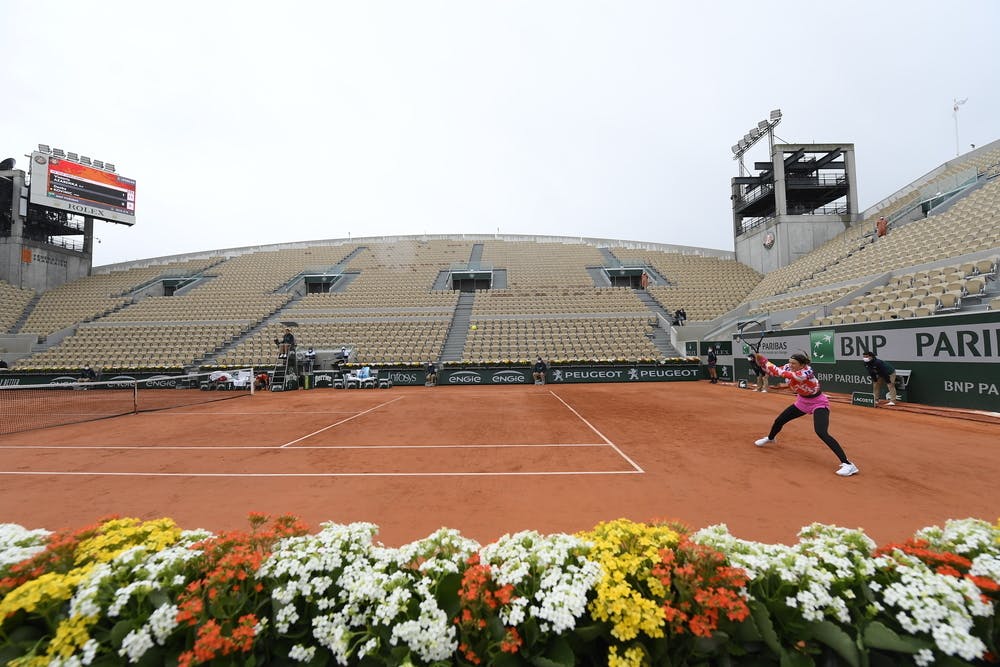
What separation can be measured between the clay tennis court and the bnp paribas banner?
1.33 metres

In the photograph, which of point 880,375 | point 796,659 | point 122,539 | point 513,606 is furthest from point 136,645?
point 880,375

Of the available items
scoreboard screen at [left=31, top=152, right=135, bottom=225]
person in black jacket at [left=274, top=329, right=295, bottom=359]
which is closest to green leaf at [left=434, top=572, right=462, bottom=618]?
person in black jacket at [left=274, top=329, right=295, bottom=359]

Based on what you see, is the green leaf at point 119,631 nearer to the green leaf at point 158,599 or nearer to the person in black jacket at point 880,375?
the green leaf at point 158,599

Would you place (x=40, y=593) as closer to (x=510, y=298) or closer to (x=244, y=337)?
(x=244, y=337)

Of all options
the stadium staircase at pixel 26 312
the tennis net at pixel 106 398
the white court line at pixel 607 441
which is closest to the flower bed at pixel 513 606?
the white court line at pixel 607 441

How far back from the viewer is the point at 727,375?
21.2 m

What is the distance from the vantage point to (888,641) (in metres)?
1.78

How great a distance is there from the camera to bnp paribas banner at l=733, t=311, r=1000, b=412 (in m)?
9.78

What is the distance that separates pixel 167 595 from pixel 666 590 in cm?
245

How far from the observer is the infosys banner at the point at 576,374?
2178cm

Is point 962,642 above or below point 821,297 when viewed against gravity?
below

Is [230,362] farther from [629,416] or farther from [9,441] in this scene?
[629,416]

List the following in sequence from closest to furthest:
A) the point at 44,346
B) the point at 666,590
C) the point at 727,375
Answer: the point at 666,590 < the point at 727,375 < the point at 44,346

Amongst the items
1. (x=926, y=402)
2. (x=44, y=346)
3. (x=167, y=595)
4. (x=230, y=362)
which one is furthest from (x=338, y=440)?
(x=44, y=346)
